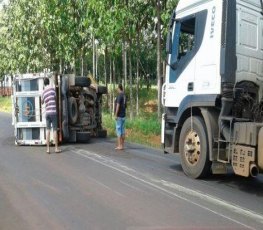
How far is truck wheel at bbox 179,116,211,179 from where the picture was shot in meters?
9.37

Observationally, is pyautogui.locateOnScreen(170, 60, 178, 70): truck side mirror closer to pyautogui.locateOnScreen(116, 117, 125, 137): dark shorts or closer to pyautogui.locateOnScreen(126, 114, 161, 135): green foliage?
pyautogui.locateOnScreen(116, 117, 125, 137): dark shorts

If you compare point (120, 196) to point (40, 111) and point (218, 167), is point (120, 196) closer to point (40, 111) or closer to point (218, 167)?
point (218, 167)

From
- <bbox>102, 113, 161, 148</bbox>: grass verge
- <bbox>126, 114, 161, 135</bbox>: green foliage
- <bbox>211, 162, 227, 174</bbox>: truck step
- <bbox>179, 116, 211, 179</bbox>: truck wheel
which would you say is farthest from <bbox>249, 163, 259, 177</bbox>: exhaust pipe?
<bbox>126, 114, 161, 135</bbox>: green foliage

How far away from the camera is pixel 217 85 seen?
29.5ft

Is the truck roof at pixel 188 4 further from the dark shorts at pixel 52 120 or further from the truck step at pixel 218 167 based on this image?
the dark shorts at pixel 52 120

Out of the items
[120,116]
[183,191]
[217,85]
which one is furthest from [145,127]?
[183,191]

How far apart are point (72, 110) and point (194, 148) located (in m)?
6.86

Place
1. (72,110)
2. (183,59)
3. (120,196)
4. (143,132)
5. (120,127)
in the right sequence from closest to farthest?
(120,196), (183,59), (120,127), (72,110), (143,132)

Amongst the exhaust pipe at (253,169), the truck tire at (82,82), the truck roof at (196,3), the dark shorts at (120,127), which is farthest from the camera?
the truck tire at (82,82)

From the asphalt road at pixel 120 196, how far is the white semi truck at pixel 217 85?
0.55 m

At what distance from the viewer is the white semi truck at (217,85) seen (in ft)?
28.3

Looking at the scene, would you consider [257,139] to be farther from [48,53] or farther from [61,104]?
[48,53]

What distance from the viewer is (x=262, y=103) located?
9023 millimetres

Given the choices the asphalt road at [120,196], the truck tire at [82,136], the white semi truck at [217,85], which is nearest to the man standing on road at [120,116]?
the truck tire at [82,136]
